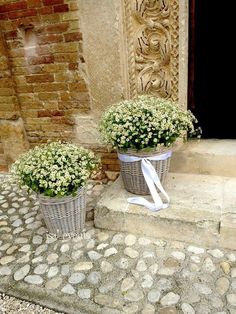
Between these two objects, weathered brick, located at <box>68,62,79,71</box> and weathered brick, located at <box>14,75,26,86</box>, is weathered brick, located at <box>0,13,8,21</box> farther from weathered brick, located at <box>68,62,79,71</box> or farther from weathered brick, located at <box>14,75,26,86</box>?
weathered brick, located at <box>68,62,79,71</box>

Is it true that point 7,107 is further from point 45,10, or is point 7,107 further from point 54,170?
point 54,170

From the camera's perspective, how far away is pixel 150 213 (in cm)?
241

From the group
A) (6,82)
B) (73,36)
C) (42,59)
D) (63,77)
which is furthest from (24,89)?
(73,36)

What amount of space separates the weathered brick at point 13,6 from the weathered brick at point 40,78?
680 mm

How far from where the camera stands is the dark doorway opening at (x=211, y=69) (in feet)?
9.14

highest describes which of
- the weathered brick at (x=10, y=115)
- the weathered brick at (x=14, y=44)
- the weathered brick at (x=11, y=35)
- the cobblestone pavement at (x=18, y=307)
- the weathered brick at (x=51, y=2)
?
the weathered brick at (x=51, y=2)

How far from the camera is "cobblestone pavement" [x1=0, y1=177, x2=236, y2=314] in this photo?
1860 millimetres

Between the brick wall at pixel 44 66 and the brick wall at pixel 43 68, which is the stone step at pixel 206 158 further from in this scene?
the brick wall at pixel 44 66

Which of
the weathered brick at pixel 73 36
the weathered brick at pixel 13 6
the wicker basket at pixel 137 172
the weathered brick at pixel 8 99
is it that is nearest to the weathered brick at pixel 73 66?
the weathered brick at pixel 73 36

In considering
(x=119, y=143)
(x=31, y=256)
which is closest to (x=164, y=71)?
(x=119, y=143)

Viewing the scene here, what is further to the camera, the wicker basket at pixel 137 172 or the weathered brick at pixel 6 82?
the weathered brick at pixel 6 82

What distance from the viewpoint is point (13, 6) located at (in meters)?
3.06

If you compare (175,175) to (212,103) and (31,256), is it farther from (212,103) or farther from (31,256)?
(31,256)

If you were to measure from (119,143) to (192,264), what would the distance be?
3.55 ft
